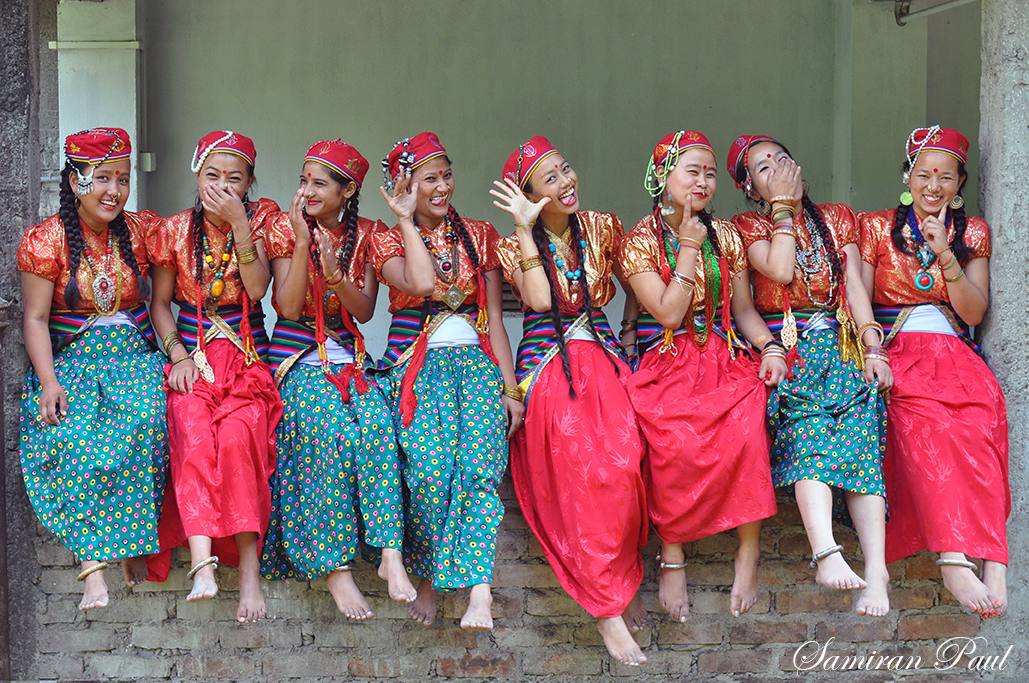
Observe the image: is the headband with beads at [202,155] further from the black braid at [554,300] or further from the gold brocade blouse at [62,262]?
the black braid at [554,300]

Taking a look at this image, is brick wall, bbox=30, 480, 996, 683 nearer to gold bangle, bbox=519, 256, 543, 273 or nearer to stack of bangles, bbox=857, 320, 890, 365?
stack of bangles, bbox=857, 320, 890, 365

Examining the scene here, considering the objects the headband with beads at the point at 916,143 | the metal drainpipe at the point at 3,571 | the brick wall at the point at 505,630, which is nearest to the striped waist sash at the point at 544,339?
the brick wall at the point at 505,630

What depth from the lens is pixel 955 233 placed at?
3875 millimetres

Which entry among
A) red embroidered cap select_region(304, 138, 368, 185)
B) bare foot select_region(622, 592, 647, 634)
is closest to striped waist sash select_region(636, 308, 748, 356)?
bare foot select_region(622, 592, 647, 634)

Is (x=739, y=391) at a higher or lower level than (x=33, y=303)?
lower

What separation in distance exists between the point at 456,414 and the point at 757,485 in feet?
3.55

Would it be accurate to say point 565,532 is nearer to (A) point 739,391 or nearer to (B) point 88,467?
(A) point 739,391

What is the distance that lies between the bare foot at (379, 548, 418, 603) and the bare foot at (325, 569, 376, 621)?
158 millimetres

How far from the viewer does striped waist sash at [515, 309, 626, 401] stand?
3721 millimetres

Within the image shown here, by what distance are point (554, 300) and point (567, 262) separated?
7.2 inches

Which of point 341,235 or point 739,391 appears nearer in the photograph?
point 739,391

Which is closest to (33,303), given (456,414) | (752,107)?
(456,414)

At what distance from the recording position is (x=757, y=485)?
3.43 m

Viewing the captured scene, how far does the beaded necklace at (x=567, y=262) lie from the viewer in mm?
3777
